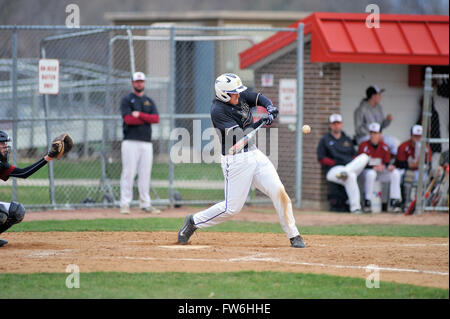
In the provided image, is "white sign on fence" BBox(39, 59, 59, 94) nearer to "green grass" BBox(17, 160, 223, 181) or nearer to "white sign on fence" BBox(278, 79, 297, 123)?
"green grass" BBox(17, 160, 223, 181)

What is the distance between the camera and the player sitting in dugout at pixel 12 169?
29.2 ft

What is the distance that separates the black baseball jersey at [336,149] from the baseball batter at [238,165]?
17.3ft

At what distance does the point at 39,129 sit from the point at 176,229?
8333 mm

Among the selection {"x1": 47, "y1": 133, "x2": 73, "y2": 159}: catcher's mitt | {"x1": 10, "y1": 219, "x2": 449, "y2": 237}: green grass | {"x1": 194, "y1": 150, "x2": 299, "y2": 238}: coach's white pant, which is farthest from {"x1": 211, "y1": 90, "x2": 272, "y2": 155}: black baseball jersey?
{"x1": 10, "y1": 219, "x2": 449, "y2": 237}: green grass

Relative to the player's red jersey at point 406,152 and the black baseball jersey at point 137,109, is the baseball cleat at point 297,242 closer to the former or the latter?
the black baseball jersey at point 137,109

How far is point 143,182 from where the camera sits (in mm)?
13133

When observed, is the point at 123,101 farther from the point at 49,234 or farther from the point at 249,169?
the point at 249,169

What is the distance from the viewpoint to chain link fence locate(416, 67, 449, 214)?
1333 cm
